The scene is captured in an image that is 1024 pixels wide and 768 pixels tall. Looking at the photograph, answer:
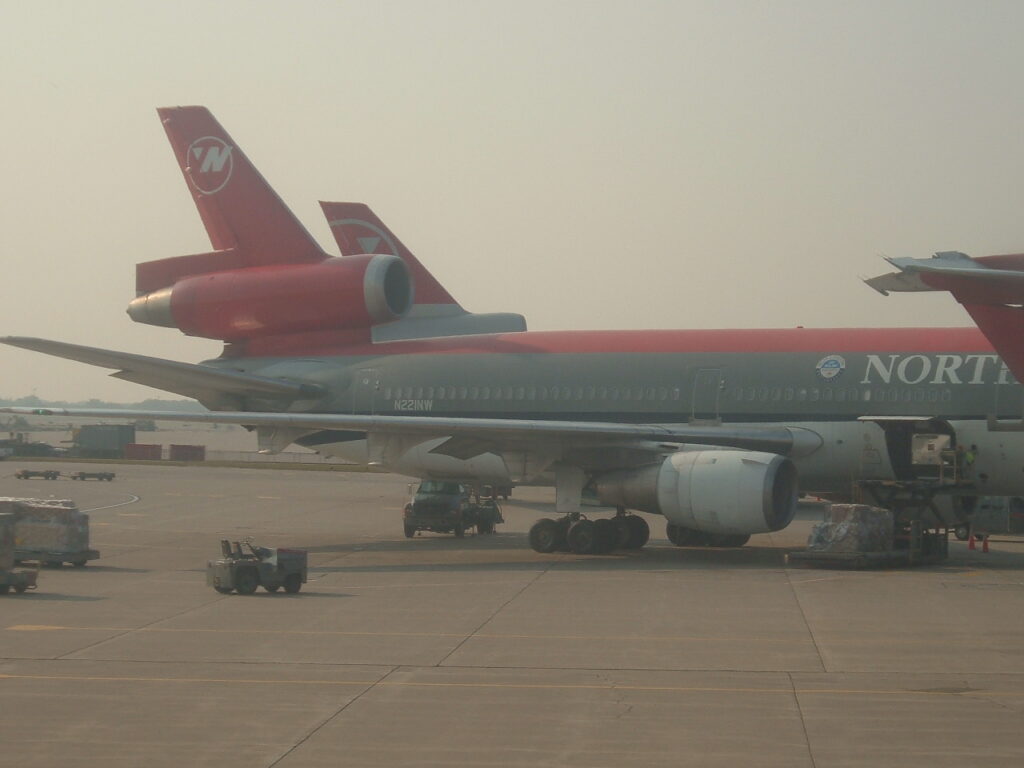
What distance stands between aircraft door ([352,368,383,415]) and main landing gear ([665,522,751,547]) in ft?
23.8

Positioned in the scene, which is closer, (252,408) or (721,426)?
(721,426)

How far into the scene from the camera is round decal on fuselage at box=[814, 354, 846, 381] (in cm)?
2541

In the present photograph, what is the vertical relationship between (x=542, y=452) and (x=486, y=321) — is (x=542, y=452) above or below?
below

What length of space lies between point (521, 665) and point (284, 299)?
18.2 metres

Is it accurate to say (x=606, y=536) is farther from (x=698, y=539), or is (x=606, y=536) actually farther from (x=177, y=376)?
(x=177, y=376)

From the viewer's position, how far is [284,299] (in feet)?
98.9

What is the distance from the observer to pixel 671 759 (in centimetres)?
957

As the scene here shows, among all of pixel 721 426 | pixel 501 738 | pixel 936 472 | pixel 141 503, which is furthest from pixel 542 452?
pixel 141 503

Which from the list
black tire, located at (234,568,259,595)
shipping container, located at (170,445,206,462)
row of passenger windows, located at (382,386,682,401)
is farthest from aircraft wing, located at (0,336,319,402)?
shipping container, located at (170,445,206,462)

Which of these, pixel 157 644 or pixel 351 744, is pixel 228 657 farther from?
pixel 351 744

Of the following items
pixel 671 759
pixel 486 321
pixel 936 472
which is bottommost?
pixel 671 759

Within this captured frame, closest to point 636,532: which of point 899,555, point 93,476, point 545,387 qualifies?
point 545,387

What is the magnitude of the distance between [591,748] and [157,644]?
6318 millimetres

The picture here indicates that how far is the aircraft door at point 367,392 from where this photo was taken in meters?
30.0
